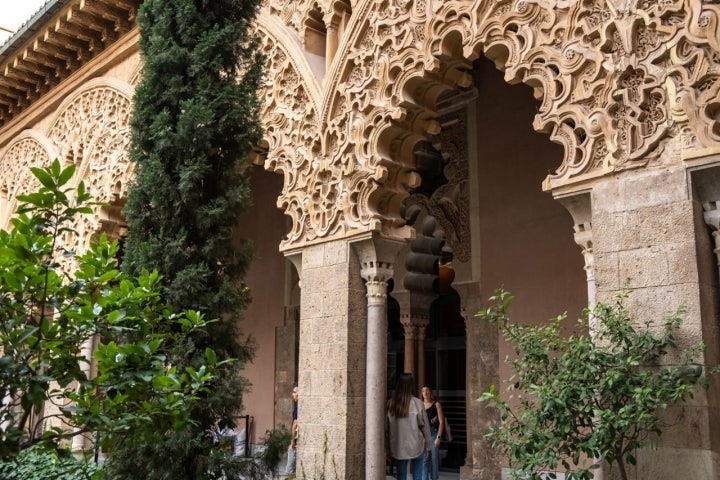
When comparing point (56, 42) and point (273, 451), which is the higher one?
point (56, 42)

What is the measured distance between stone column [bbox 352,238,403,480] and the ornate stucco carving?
200 millimetres

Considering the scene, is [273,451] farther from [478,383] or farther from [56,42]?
[56,42]

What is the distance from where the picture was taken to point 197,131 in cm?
414

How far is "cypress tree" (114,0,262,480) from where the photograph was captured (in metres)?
3.86

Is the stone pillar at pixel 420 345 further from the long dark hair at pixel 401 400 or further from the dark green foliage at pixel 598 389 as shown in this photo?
the dark green foliage at pixel 598 389

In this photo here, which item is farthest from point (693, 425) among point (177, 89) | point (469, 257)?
point (469, 257)

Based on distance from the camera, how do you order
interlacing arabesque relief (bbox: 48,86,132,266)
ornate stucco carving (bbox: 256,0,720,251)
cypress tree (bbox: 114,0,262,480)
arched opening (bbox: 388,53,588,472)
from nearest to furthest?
cypress tree (bbox: 114,0,262,480) < ornate stucco carving (bbox: 256,0,720,251) < arched opening (bbox: 388,53,588,472) < interlacing arabesque relief (bbox: 48,86,132,266)

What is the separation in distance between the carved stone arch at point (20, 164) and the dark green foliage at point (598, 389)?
34.2ft

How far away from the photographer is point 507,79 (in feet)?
17.5

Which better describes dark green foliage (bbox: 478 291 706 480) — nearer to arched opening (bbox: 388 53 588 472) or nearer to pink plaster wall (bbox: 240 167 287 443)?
arched opening (bbox: 388 53 588 472)

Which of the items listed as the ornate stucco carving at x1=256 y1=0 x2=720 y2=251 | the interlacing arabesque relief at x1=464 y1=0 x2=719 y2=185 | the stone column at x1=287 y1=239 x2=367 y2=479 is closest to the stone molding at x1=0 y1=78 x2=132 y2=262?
the ornate stucco carving at x1=256 y1=0 x2=720 y2=251

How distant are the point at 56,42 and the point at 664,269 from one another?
10.6 metres

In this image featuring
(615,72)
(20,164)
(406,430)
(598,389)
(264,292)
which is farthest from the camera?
(20,164)

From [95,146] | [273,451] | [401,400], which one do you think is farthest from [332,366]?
[95,146]
